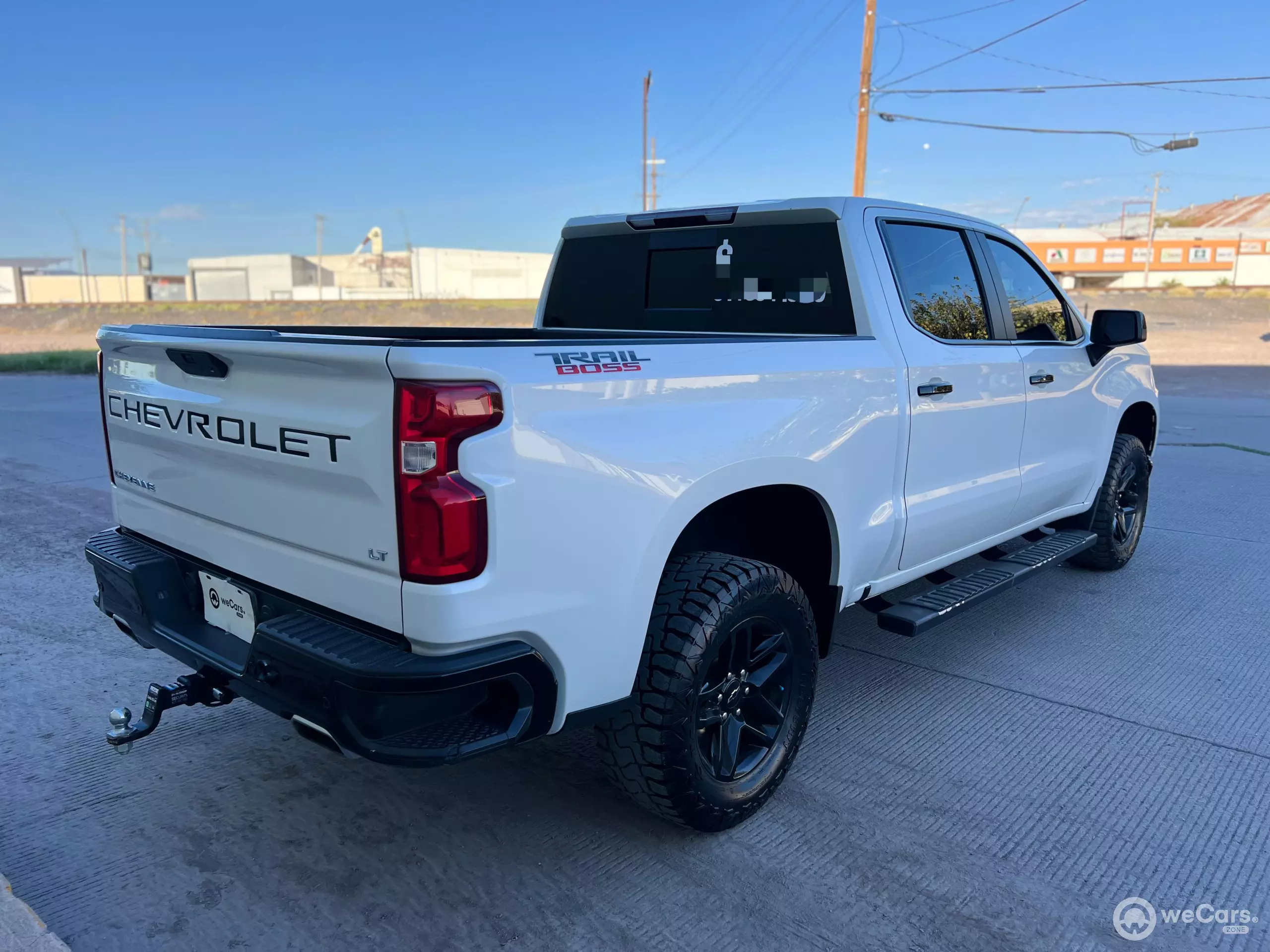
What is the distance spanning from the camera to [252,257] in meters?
90.9

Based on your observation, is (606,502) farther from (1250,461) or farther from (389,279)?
(389,279)

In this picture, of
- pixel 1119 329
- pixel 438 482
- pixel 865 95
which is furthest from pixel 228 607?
pixel 865 95

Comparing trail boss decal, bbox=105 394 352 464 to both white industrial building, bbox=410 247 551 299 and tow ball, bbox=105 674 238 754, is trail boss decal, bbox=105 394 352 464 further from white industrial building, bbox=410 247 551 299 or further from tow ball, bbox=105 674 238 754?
white industrial building, bbox=410 247 551 299

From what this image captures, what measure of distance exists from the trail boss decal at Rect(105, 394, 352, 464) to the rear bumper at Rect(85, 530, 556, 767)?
0.41 meters

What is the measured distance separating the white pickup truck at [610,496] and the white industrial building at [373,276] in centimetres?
7477

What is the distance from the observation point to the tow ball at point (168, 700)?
99.8 inches

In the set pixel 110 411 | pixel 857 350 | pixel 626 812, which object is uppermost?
pixel 857 350

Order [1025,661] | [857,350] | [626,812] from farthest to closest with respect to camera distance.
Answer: [1025,661], [857,350], [626,812]

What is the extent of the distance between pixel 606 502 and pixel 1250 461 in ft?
27.9

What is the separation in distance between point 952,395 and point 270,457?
242cm

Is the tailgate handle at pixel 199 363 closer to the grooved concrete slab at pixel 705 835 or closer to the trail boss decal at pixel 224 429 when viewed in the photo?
the trail boss decal at pixel 224 429

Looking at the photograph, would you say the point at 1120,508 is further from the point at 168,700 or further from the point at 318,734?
the point at 168,700

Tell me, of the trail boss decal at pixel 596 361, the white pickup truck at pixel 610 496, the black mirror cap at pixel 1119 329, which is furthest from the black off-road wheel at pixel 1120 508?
the trail boss decal at pixel 596 361

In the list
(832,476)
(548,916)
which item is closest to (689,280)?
(832,476)
